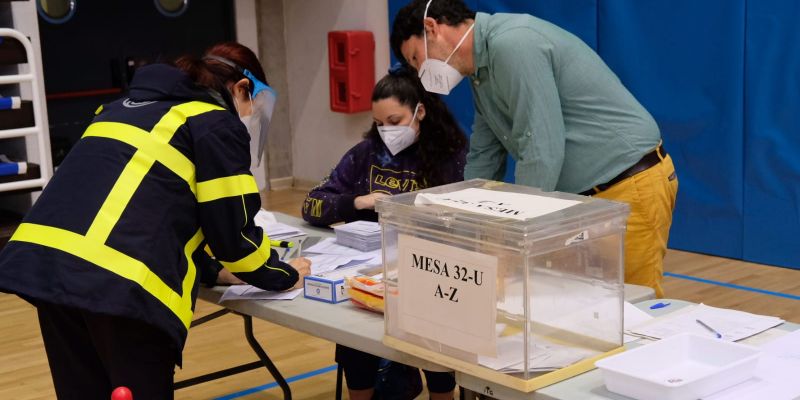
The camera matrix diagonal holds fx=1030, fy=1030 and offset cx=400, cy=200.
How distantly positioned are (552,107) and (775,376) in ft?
3.30

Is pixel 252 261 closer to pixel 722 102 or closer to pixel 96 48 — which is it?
pixel 722 102

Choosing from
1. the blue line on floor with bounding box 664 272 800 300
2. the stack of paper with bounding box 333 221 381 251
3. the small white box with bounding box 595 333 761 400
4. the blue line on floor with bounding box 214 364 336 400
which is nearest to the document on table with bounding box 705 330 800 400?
the small white box with bounding box 595 333 761 400

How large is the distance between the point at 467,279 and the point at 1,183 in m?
4.05

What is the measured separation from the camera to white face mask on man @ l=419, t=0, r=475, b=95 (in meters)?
2.76

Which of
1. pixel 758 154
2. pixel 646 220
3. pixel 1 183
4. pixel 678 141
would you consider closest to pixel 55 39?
pixel 1 183

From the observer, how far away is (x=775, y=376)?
1.77m

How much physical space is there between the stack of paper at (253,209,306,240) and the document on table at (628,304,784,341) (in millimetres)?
1311

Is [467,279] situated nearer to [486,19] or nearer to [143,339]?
[143,339]

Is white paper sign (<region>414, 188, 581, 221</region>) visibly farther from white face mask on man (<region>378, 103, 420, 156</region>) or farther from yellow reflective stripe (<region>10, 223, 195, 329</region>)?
white face mask on man (<region>378, 103, 420, 156</region>)

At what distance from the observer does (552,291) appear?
1861mm

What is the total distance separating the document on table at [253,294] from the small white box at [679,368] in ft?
2.97

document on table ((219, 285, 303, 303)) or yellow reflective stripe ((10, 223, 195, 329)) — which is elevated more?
yellow reflective stripe ((10, 223, 195, 329))

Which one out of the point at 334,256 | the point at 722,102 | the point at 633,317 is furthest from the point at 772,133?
the point at 633,317

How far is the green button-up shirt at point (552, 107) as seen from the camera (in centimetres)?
257
